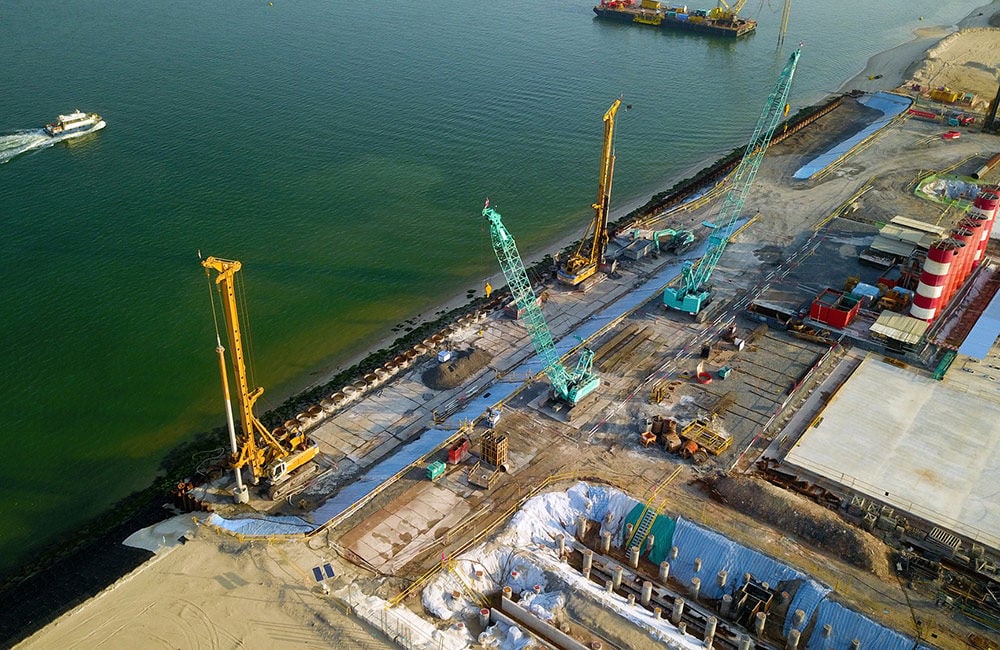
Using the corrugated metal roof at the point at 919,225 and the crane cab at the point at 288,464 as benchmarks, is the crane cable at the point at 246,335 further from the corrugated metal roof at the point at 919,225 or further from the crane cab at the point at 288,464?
the corrugated metal roof at the point at 919,225

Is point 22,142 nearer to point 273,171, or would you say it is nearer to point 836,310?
point 273,171

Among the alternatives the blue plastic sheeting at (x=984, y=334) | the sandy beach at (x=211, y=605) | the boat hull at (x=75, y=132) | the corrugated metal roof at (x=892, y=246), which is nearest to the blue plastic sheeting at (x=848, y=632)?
the sandy beach at (x=211, y=605)

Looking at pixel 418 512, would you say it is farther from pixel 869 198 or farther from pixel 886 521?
pixel 869 198

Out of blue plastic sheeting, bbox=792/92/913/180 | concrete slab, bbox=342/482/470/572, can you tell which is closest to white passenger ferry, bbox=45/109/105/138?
concrete slab, bbox=342/482/470/572

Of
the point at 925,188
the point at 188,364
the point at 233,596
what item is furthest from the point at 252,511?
the point at 925,188

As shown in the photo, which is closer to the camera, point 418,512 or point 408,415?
point 418,512

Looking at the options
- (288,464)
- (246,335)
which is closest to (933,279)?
(288,464)

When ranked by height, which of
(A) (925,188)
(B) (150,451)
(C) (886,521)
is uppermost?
(A) (925,188)
